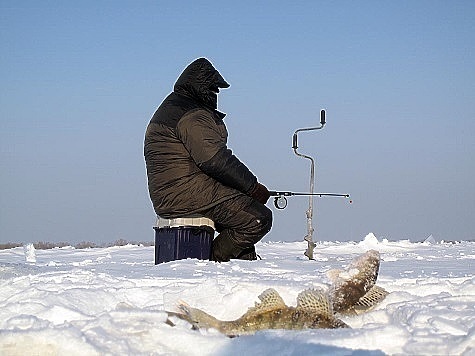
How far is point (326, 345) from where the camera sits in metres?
2.77

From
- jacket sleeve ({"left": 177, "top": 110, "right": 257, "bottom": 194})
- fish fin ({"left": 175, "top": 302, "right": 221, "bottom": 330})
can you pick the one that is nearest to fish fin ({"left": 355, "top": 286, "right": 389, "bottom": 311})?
fish fin ({"left": 175, "top": 302, "right": 221, "bottom": 330})

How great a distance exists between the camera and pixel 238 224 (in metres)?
6.39

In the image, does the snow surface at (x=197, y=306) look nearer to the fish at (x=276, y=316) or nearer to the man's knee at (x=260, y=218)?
the fish at (x=276, y=316)

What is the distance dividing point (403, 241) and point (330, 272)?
25.7ft

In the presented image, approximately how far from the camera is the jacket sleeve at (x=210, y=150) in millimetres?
6066

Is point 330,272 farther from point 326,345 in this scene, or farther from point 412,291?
point 326,345

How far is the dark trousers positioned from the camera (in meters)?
6.33

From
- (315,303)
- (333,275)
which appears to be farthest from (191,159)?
(315,303)

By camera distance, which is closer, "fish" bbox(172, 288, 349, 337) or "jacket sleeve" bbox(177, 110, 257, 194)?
"fish" bbox(172, 288, 349, 337)

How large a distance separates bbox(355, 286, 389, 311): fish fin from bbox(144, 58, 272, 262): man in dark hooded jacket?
2596mm

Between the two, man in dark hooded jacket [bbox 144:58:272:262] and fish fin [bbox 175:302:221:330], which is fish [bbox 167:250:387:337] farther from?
man in dark hooded jacket [bbox 144:58:272:262]

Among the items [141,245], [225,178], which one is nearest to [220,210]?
[225,178]

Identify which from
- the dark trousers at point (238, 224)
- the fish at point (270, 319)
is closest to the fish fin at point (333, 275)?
the fish at point (270, 319)

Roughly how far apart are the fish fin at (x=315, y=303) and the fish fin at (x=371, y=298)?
32 cm
